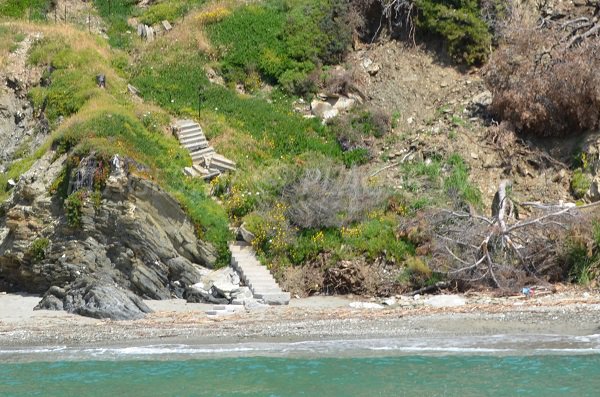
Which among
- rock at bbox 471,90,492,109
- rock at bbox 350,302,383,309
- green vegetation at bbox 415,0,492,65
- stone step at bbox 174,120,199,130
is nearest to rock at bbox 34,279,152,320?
rock at bbox 350,302,383,309

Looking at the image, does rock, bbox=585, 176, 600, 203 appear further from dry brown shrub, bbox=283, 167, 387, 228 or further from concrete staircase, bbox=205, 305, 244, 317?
concrete staircase, bbox=205, 305, 244, 317

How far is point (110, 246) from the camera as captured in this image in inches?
966

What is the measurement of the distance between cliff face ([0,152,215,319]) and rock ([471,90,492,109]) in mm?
10210

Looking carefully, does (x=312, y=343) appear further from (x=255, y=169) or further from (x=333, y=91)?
(x=333, y=91)

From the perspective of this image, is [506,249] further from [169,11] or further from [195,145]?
[169,11]

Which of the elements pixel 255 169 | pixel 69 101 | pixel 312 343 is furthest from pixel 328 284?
pixel 69 101

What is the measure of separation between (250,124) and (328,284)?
27.9 feet

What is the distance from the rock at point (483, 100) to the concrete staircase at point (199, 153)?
7.91 m

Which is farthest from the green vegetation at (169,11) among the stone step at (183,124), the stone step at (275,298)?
the stone step at (275,298)

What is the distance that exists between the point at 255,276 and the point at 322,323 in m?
3.28

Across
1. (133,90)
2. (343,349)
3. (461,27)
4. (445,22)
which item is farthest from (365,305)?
(445,22)

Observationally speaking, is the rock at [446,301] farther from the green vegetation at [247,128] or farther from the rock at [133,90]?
the rock at [133,90]

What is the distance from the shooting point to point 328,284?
24.1m

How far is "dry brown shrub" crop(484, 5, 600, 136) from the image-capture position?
89.1ft
